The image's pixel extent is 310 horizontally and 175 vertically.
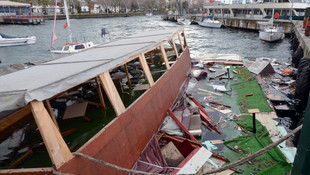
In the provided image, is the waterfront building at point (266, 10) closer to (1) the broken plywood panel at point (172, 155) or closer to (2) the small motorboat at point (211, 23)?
(2) the small motorboat at point (211, 23)

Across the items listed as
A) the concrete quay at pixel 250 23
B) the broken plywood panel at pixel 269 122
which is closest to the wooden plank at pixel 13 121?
the broken plywood panel at pixel 269 122

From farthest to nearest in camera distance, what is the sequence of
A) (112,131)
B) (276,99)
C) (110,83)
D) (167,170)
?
(276,99)
(167,170)
(110,83)
(112,131)

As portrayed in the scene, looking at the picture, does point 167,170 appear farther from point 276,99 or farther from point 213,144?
point 276,99

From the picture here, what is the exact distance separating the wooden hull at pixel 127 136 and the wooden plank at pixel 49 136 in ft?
0.49

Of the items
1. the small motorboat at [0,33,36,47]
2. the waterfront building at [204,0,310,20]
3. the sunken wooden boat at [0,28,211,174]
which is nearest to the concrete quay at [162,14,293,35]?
the waterfront building at [204,0,310,20]

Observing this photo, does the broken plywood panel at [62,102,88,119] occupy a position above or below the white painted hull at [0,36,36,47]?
below

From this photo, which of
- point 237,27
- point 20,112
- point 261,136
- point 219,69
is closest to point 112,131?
point 20,112

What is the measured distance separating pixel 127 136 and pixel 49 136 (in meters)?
2.12

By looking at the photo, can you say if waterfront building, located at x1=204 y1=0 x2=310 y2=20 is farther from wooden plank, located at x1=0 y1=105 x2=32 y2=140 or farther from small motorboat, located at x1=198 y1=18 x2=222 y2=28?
wooden plank, located at x1=0 y1=105 x2=32 y2=140

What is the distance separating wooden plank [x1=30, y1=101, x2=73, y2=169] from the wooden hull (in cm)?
15

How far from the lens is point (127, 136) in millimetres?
5078

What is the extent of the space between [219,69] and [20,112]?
567 inches

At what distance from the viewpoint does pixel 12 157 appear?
16.4 ft

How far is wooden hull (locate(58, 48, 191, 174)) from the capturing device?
3.88 metres
